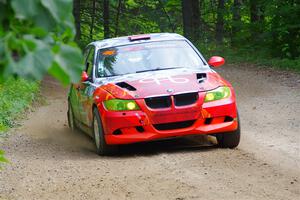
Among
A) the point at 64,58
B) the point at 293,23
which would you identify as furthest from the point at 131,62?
the point at 293,23

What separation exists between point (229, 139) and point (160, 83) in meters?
1.25

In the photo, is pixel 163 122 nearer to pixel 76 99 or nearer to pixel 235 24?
pixel 76 99

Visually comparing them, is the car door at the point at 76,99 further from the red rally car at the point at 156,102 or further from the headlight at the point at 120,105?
the headlight at the point at 120,105

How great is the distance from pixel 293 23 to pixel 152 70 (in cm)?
1336

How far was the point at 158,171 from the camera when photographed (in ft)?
26.0

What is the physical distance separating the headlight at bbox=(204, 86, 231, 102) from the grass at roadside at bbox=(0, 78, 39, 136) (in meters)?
4.90

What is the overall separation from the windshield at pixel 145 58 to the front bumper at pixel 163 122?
3.87 feet

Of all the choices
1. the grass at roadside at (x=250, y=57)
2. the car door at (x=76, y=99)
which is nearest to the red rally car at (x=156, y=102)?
the car door at (x=76, y=99)

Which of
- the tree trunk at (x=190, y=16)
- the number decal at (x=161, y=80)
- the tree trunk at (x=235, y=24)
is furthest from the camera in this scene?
the tree trunk at (x=190, y=16)

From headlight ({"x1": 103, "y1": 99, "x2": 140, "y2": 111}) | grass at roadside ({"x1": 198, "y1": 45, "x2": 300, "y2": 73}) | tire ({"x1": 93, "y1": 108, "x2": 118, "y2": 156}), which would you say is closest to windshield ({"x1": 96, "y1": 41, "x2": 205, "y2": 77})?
tire ({"x1": 93, "y1": 108, "x2": 118, "y2": 156})

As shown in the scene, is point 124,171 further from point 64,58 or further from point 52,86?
point 52,86

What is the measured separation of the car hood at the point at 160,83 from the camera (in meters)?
9.06

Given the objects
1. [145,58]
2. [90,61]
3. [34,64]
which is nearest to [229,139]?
[145,58]

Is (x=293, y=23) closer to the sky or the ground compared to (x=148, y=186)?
closer to the ground
